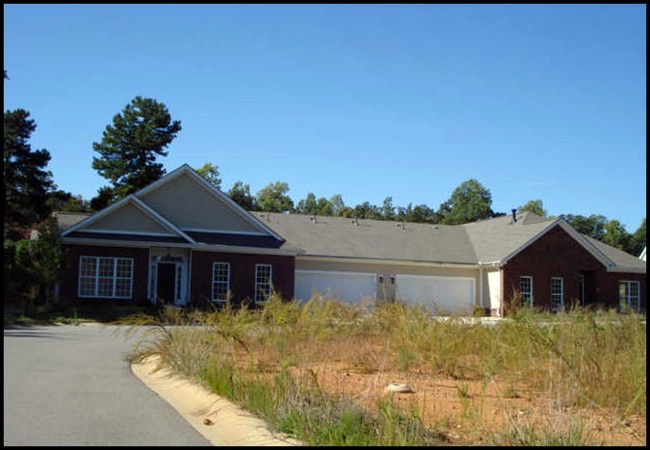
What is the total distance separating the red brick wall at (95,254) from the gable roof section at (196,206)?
9.63 feet

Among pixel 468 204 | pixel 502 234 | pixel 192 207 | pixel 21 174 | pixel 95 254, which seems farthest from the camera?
pixel 468 204

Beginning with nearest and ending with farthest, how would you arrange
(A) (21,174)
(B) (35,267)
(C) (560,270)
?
1. (B) (35,267)
2. (C) (560,270)
3. (A) (21,174)

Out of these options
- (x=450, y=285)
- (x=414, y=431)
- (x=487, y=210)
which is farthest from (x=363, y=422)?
(x=487, y=210)

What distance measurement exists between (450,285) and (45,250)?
872 inches

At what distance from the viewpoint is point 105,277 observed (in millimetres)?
32219

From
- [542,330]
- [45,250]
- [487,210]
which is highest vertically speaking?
[487,210]

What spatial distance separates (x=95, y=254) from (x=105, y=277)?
1164mm

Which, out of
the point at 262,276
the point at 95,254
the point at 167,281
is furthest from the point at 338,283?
the point at 95,254

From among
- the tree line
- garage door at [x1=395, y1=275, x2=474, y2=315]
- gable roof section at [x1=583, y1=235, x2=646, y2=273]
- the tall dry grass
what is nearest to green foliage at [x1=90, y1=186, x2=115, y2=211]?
the tree line

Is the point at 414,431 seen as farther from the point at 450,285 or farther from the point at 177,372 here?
the point at 450,285

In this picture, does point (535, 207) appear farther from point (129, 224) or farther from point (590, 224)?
point (129, 224)

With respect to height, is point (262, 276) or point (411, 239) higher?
point (411, 239)

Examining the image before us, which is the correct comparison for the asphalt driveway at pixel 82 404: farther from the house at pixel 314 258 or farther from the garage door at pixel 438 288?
the garage door at pixel 438 288

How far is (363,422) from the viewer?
7.61 metres
